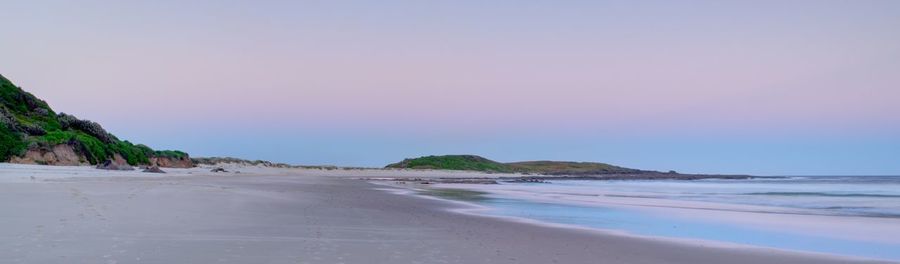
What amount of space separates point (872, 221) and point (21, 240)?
1782 cm

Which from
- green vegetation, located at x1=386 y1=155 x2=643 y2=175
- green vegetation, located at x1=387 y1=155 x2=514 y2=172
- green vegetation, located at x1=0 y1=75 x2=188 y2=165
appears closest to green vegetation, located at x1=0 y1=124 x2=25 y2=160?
green vegetation, located at x1=0 y1=75 x2=188 y2=165

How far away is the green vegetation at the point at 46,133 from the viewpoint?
1237 inches

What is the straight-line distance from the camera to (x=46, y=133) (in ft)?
118

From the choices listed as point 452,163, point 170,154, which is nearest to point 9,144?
point 170,154

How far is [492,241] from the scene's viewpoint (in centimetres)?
995

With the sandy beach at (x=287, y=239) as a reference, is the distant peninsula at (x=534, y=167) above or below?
above

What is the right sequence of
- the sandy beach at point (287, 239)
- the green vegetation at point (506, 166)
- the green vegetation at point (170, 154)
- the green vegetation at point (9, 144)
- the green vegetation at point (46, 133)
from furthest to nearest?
1. the green vegetation at point (506, 166)
2. the green vegetation at point (170, 154)
3. the green vegetation at point (46, 133)
4. the green vegetation at point (9, 144)
5. the sandy beach at point (287, 239)

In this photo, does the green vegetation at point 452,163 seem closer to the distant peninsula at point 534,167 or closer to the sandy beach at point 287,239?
the distant peninsula at point 534,167

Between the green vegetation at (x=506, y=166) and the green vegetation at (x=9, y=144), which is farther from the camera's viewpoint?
the green vegetation at (x=506, y=166)

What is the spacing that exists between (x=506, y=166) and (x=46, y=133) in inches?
3590

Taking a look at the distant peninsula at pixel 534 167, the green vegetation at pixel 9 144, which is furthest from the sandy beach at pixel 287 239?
the distant peninsula at pixel 534 167

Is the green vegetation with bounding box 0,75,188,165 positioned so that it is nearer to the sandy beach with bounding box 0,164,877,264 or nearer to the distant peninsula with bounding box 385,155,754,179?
the sandy beach with bounding box 0,164,877,264

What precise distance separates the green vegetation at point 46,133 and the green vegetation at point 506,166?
2345 inches

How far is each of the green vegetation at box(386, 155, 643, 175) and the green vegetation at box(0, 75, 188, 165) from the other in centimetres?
5955
